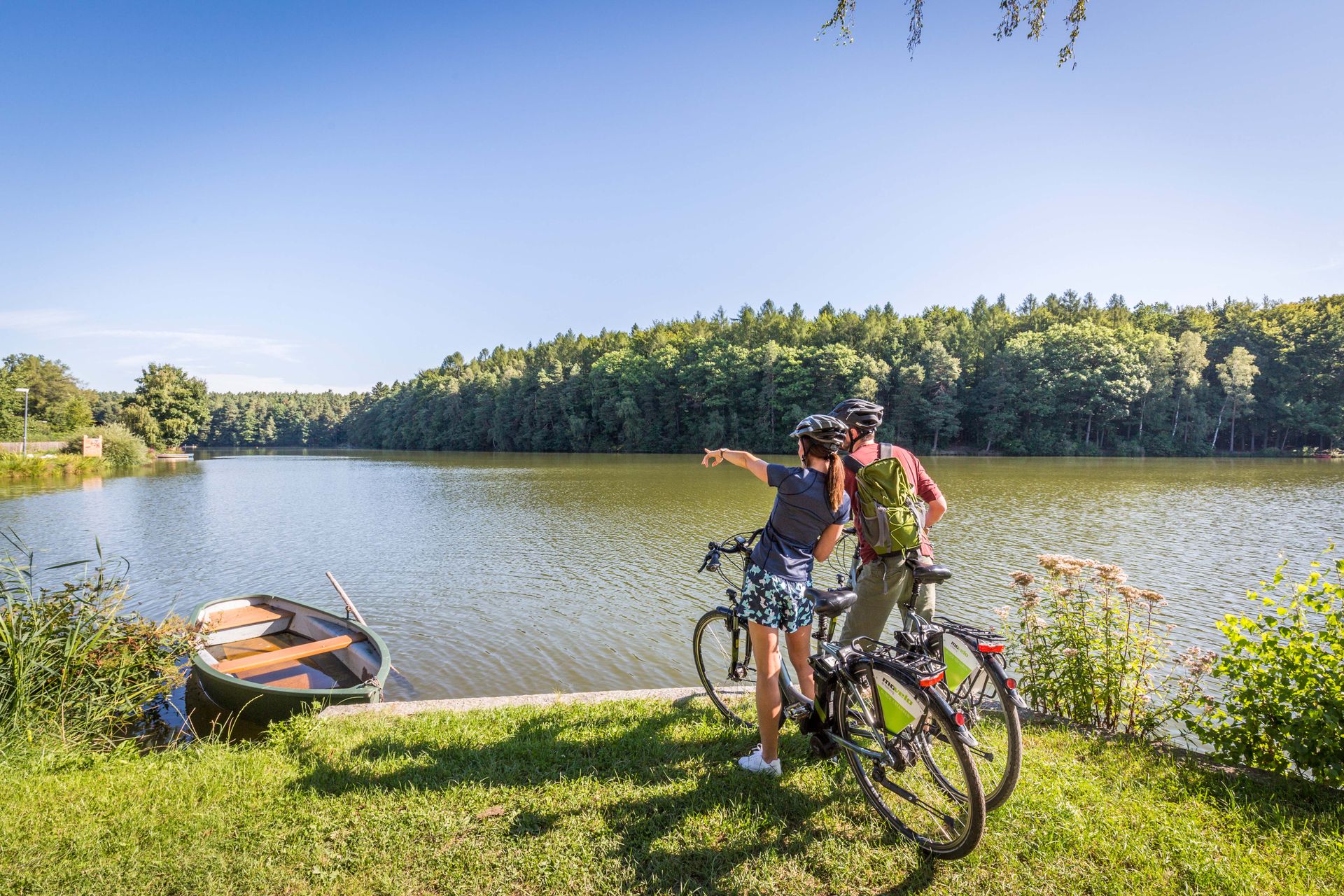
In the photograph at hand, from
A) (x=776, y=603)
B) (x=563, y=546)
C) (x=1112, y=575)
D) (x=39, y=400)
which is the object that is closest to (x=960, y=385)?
(x=563, y=546)

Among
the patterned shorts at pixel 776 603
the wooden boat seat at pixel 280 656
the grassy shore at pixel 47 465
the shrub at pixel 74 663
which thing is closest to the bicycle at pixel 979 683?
the patterned shorts at pixel 776 603

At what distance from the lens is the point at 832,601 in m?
3.49

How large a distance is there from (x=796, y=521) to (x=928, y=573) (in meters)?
0.80

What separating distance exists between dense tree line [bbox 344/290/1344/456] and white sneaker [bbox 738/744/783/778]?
50.6 metres

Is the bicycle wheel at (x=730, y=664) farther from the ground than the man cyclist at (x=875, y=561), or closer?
closer

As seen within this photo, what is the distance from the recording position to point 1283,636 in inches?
146

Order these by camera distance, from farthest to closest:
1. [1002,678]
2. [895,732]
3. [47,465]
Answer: [47,465], [895,732], [1002,678]

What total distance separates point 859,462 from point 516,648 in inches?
272

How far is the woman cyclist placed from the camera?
3354 mm

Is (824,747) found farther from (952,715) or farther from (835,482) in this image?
(835,482)

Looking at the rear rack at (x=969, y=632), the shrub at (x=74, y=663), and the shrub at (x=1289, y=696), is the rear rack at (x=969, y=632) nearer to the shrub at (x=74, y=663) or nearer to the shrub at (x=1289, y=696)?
the shrub at (x=1289, y=696)

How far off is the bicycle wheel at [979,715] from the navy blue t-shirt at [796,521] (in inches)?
32.8

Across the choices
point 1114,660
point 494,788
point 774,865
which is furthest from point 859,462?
point 494,788

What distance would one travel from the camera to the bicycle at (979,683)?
2910mm
